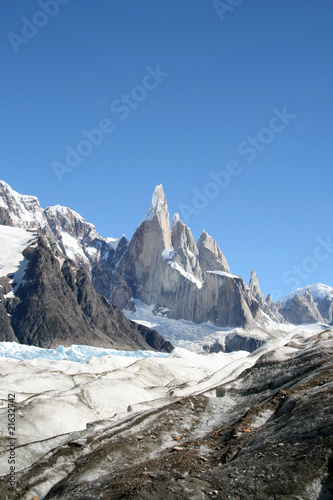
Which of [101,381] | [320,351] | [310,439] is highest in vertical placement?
[320,351]

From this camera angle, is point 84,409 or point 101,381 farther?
point 101,381

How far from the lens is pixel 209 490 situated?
651 inches

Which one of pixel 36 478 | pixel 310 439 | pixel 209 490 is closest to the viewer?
pixel 209 490

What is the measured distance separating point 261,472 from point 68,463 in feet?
41.6

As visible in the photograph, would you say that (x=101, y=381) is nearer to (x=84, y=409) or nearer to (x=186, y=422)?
(x=84, y=409)

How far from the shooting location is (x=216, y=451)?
22594 millimetres

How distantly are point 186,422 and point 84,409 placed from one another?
20.0 metres

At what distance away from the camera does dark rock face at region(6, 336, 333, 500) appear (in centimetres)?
1627

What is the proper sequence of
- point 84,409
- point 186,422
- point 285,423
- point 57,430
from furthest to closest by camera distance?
point 84,409, point 57,430, point 186,422, point 285,423

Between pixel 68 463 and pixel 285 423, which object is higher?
pixel 285 423

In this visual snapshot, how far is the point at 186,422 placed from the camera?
98.1 feet

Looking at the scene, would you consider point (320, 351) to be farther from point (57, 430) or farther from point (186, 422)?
point (57, 430)

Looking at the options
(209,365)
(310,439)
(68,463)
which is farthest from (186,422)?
(209,365)

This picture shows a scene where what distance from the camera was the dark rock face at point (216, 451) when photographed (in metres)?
16.3
